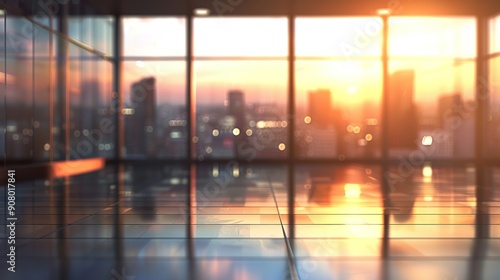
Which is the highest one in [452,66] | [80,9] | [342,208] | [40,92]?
[80,9]

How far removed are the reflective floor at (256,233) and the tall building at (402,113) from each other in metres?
9.90

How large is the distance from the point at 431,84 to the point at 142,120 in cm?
1104

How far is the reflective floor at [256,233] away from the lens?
14.5 ft

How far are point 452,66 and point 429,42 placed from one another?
1.25 meters

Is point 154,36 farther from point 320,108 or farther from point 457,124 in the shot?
point 457,124

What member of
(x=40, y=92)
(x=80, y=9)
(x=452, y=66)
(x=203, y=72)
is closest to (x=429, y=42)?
(x=452, y=66)

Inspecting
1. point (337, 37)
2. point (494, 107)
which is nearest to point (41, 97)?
point (337, 37)

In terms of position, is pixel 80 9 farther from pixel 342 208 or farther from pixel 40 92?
pixel 342 208

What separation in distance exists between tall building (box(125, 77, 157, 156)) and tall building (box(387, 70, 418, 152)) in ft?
28.9

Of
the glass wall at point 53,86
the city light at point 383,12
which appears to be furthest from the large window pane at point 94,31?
the city light at point 383,12

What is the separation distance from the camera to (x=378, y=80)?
21.0m

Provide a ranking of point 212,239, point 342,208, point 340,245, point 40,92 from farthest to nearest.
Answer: point 40,92 < point 342,208 < point 212,239 < point 340,245

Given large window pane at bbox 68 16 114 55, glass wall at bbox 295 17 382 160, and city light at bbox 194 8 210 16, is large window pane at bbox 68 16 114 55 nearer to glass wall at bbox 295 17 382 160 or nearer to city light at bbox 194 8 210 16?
city light at bbox 194 8 210 16

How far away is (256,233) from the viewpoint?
607 centimetres
